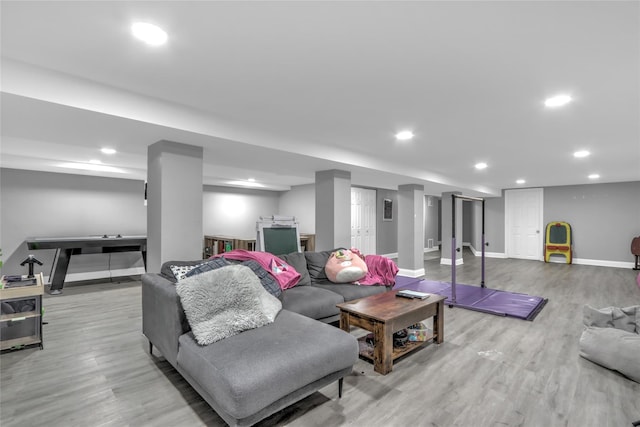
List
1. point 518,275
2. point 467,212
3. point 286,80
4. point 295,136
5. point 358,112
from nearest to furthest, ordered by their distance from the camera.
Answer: point 286,80 → point 358,112 → point 295,136 → point 518,275 → point 467,212

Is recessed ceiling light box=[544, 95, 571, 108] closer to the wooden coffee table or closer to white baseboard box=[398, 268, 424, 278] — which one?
the wooden coffee table

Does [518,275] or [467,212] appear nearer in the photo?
[518,275]

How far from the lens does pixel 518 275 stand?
6.95 m

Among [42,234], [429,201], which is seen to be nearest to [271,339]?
[42,234]

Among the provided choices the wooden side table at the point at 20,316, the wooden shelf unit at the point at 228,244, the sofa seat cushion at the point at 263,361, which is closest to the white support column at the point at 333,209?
the wooden shelf unit at the point at 228,244

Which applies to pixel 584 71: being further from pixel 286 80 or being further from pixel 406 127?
pixel 286 80

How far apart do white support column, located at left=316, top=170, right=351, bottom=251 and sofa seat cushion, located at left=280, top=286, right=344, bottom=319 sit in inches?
67.0

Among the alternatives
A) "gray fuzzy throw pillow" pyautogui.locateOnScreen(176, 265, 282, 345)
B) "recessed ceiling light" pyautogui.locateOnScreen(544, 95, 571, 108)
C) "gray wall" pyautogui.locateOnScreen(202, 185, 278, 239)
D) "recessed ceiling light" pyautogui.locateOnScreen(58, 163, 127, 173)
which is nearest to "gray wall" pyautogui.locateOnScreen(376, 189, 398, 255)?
"gray wall" pyautogui.locateOnScreen(202, 185, 278, 239)

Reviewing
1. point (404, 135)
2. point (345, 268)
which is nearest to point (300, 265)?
point (345, 268)

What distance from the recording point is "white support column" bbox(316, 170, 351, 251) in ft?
16.6

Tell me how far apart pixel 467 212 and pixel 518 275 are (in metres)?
6.18

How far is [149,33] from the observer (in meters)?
1.72

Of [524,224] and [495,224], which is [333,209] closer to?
[495,224]

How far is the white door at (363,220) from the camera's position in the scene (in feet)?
28.9
